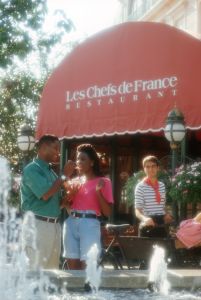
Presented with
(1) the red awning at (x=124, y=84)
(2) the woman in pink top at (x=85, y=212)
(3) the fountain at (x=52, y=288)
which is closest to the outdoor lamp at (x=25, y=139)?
(1) the red awning at (x=124, y=84)

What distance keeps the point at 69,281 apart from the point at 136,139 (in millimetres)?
10575

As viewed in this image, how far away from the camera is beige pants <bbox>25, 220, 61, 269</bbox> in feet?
18.1

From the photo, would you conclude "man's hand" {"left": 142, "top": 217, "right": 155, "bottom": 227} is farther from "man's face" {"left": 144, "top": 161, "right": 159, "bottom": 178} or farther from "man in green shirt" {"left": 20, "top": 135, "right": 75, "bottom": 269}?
"man in green shirt" {"left": 20, "top": 135, "right": 75, "bottom": 269}

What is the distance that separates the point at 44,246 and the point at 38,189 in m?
0.49

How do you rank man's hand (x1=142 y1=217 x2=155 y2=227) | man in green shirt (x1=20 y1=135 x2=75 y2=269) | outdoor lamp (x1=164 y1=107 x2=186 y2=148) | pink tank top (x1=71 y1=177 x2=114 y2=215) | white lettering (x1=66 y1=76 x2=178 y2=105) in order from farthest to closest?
white lettering (x1=66 y1=76 x2=178 y2=105)
outdoor lamp (x1=164 y1=107 x2=186 y2=148)
man's hand (x1=142 y1=217 x2=155 y2=227)
pink tank top (x1=71 y1=177 x2=114 y2=215)
man in green shirt (x1=20 y1=135 x2=75 y2=269)

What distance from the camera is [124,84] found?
39.9ft

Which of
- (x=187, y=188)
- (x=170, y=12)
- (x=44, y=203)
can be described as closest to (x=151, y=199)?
(x=187, y=188)

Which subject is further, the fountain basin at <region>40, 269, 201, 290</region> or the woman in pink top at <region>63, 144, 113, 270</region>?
the woman in pink top at <region>63, 144, 113, 270</region>

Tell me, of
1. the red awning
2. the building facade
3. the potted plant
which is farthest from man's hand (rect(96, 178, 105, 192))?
the building facade

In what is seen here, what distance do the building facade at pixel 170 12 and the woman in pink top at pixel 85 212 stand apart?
13.6 meters

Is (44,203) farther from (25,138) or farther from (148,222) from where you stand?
(25,138)

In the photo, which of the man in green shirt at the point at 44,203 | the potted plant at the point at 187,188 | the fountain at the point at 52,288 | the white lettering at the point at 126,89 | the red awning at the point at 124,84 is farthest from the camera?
the white lettering at the point at 126,89

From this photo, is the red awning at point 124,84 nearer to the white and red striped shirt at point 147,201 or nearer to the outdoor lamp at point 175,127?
the outdoor lamp at point 175,127

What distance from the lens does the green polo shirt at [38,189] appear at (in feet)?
18.1
